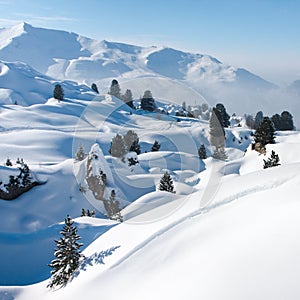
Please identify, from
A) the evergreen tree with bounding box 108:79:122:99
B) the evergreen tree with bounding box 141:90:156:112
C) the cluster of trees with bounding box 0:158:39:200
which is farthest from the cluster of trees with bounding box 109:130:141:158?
the evergreen tree with bounding box 108:79:122:99

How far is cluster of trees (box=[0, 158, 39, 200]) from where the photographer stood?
2551 cm

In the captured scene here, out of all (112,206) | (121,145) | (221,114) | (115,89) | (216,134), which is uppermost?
(115,89)

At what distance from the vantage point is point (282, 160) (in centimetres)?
3459

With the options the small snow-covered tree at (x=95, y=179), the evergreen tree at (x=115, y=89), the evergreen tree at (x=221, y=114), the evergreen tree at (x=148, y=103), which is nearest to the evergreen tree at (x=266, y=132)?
the small snow-covered tree at (x=95, y=179)

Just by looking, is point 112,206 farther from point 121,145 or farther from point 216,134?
point 216,134

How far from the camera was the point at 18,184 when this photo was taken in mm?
26281

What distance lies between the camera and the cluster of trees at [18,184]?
25.5 meters

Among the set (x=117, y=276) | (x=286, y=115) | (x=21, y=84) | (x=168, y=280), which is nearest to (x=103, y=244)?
(x=117, y=276)

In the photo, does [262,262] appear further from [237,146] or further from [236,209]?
[237,146]

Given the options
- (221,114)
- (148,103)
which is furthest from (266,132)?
(148,103)

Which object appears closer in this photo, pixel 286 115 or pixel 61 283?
pixel 61 283

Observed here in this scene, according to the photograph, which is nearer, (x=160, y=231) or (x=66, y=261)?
(x=160, y=231)

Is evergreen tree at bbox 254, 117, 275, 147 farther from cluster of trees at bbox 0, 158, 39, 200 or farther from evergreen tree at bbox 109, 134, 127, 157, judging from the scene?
cluster of trees at bbox 0, 158, 39, 200

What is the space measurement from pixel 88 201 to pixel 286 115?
58.6 m
